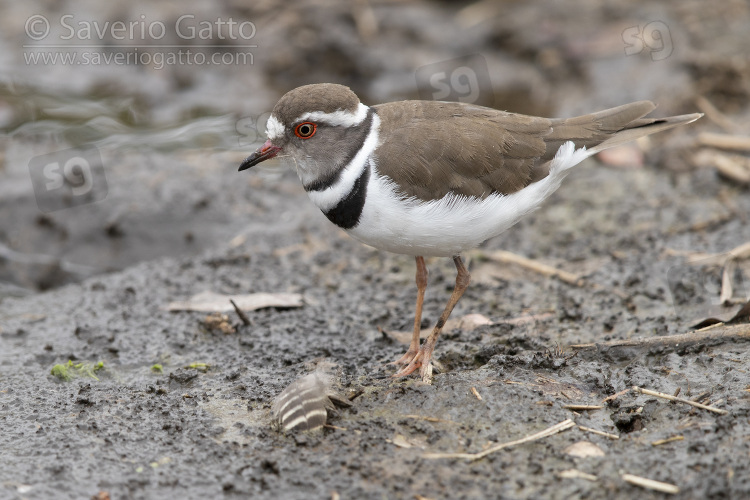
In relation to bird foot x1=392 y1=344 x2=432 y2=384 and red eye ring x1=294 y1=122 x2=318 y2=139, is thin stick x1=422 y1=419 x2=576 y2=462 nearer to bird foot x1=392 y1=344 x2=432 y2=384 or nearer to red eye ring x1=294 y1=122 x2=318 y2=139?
bird foot x1=392 y1=344 x2=432 y2=384

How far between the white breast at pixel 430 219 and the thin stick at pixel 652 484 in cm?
168

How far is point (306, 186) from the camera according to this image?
489cm

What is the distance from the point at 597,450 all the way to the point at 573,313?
1.69 m

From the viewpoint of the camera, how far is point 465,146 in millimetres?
4688

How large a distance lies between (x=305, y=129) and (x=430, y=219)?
975 mm

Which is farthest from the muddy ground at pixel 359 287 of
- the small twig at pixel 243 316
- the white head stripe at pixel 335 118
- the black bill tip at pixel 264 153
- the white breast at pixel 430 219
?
the white head stripe at pixel 335 118

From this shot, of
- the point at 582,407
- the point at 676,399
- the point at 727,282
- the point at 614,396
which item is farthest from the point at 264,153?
the point at 727,282

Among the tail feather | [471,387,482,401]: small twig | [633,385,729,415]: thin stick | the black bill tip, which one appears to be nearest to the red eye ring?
the black bill tip

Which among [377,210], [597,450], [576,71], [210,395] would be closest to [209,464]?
[210,395]

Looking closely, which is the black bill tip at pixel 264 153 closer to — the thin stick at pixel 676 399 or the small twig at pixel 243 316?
the small twig at pixel 243 316

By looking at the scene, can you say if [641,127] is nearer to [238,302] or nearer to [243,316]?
[243,316]

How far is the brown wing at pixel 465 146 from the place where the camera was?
14.9 ft

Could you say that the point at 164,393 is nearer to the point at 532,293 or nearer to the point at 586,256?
the point at 532,293

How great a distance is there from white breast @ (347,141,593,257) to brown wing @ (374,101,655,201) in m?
0.06
